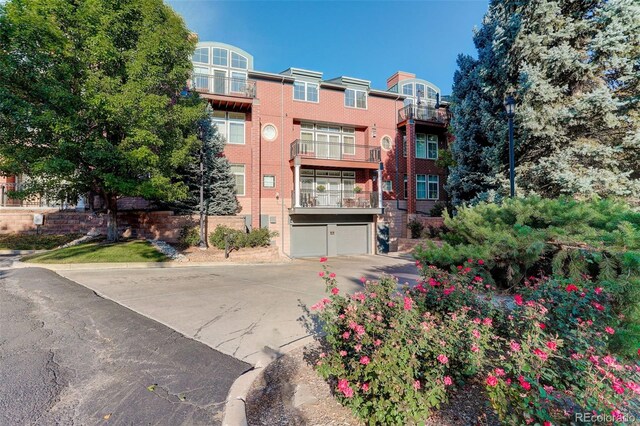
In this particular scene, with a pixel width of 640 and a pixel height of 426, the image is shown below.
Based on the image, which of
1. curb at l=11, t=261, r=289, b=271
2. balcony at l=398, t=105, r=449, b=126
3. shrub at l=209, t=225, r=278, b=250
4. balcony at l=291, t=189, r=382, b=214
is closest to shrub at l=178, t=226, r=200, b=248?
shrub at l=209, t=225, r=278, b=250

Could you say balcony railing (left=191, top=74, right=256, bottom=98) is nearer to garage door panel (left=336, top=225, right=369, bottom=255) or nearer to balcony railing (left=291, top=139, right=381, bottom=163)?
balcony railing (left=291, top=139, right=381, bottom=163)

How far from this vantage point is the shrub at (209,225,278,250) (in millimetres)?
14370

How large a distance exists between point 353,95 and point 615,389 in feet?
66.8

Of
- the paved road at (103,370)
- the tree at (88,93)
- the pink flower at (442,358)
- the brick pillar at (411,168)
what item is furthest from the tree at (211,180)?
the pink flower at (442,358)

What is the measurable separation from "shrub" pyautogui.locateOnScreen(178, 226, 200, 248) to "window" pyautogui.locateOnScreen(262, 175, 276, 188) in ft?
16.0

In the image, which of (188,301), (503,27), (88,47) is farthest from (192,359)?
(503,27)

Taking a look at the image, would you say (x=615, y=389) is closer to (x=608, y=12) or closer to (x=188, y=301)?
(x=188, y=301)

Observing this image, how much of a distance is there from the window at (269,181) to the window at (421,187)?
10528 millimetres

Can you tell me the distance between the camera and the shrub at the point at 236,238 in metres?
14.4

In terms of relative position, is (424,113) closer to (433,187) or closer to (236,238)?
(433,187)

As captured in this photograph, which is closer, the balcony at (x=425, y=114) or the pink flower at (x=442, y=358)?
the pink flower at (x=442, y=358)

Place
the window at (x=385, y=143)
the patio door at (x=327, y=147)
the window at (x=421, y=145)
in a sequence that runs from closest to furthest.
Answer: the patio door at (x=327, y=147) < the window at (x=385, y=143) < the window at (x=421, y=145)

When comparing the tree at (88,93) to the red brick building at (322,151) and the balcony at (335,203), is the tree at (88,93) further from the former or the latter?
the balcony at (335,203)

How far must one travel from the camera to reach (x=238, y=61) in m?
17.9
